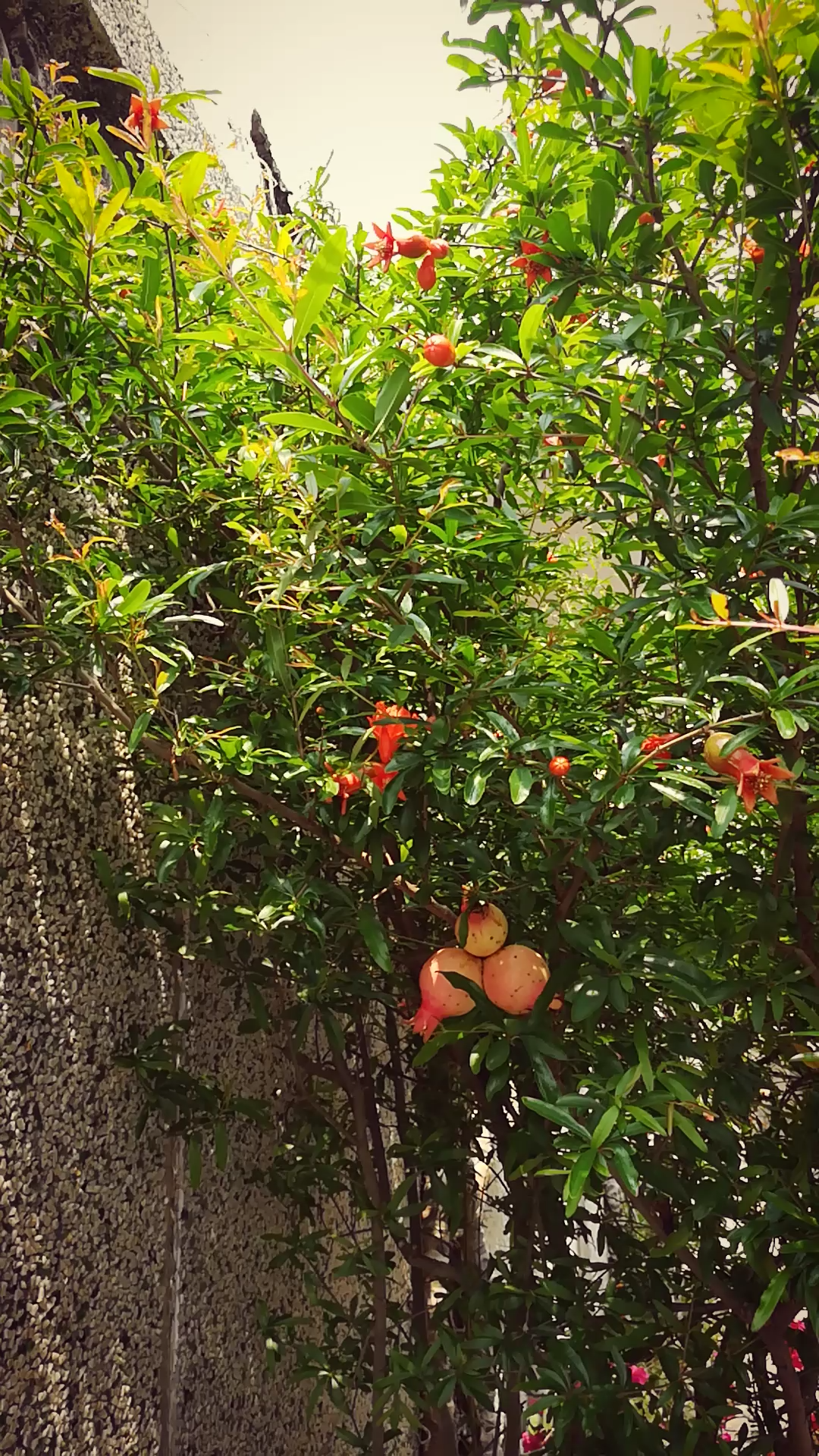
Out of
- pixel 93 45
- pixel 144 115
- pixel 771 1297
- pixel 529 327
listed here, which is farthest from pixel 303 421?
pixel 93 45

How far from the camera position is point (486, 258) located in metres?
0.87

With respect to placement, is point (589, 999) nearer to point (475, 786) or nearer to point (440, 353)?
point (475, 786)

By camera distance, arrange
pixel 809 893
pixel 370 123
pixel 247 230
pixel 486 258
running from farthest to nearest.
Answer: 1. pixel 370 123
2. pixel 247 230
3. pixel 486 258
4. pixel 809 893

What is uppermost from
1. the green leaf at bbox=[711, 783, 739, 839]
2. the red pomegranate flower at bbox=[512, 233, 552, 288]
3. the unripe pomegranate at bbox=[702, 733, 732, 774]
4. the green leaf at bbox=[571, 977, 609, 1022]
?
the red pomegranate flower at bbox=[512, 233, 552, 288]

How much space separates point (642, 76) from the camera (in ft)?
2.23

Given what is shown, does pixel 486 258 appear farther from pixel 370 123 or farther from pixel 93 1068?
pixel 370 123

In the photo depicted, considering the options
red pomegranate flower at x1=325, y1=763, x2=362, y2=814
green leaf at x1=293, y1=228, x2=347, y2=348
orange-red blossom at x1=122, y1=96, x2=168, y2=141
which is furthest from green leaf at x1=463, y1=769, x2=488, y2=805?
orange-red blossom at x1=122, y1=96, x2=168, y2=141

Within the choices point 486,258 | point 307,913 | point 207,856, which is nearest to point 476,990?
point 307,913

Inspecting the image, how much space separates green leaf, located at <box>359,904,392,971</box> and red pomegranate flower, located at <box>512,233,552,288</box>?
0.56 m

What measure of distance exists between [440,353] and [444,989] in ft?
1.68

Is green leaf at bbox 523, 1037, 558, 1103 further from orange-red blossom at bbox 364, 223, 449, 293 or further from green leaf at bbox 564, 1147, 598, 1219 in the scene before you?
orange-red blossom at bbox 364, 223, 449, 293

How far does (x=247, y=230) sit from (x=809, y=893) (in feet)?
2.75

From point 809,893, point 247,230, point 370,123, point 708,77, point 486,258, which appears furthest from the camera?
point 370,123

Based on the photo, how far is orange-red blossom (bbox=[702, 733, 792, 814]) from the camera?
648 millimetres
